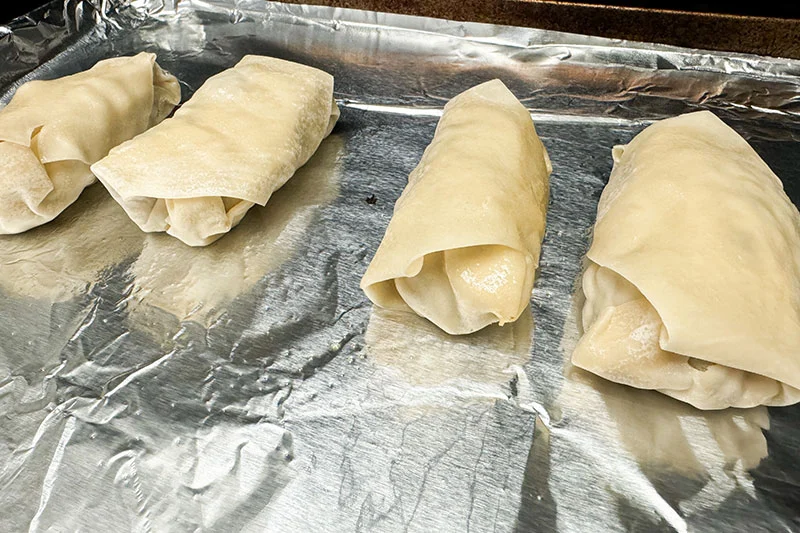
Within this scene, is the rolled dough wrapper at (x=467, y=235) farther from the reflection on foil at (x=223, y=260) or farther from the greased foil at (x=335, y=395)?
the reflection on foil at (x=223, y=260)

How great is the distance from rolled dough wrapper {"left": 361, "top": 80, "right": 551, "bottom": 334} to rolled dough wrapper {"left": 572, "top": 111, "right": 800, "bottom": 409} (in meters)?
0.21

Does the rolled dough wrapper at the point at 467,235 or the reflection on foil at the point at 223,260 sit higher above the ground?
the rolled dough wrapper at the point at 467,235

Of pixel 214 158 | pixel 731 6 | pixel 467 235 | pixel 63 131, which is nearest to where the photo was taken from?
pixel 467 235

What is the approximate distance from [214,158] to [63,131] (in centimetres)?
55

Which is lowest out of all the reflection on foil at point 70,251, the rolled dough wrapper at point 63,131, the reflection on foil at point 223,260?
the reflection on foil at point 70,251

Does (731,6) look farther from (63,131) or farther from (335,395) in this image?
(63,131)

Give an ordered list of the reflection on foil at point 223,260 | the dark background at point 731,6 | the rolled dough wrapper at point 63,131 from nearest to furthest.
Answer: the reflection on foil at point 223,260
the rolled dough wrapper at point 63,131
the dark background at point 731,6

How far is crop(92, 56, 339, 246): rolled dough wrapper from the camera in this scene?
2.07m

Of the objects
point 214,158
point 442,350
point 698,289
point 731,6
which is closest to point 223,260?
point 214,158

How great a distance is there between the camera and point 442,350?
1.88 m

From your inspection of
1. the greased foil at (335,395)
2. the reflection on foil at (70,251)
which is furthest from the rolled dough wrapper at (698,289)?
→ the reflection on foil at (70,251)

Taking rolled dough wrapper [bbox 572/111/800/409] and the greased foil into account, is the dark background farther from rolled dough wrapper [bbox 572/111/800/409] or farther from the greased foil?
rolled dough wrapper [bbox 572/111/800/409]

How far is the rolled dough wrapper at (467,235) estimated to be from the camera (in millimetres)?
1752

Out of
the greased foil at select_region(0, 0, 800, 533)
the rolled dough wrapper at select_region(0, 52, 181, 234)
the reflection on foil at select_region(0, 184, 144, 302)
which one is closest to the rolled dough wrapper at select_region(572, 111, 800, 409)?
the greased foil at select_region(0, 0, 800, 533)
